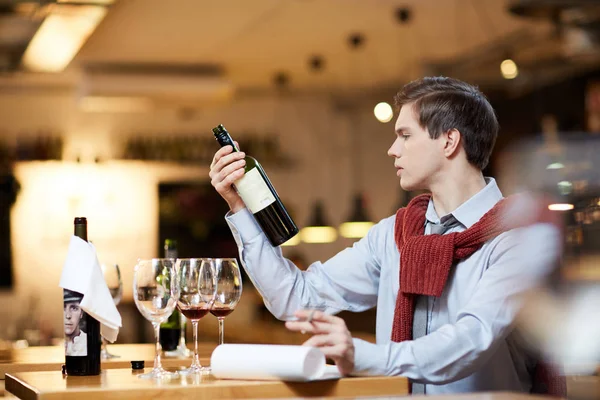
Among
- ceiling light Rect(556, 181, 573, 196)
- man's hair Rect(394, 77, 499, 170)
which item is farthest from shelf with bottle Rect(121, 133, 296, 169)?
man's hair Rect(394, 77, 499, 170)

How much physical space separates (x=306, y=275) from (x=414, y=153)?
413 mm

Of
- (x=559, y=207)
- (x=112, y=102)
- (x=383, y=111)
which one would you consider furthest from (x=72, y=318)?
(x=112, y=102)

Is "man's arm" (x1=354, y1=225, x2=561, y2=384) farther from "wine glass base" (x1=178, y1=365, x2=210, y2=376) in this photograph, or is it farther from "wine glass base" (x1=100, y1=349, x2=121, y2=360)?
"wine glass base" (x1=100, y1=349, x2=121, y2=360)

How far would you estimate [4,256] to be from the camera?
8.76m

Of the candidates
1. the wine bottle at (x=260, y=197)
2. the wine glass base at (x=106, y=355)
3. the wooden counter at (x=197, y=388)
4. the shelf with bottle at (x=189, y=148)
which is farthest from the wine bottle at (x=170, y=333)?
the shelf with bottle at (x=189, y=148)

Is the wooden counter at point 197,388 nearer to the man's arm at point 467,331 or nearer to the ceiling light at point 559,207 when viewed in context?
the man's arm at point 467,331

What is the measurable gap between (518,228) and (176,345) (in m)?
1.03

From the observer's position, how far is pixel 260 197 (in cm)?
214

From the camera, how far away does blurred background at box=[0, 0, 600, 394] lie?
6.21 metres

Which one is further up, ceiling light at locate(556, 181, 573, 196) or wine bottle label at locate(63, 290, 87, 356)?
ceiling light at locate(556, 181, 573, 196)

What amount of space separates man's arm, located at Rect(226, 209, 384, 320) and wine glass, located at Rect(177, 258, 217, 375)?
347 mm

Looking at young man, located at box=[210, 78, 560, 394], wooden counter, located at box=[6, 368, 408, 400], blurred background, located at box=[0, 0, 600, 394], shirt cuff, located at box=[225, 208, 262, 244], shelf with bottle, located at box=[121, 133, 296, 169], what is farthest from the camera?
shelf with bottle, located at box=[121, 133, 296, 169]

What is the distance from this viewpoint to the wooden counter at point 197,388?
1607 millimetres

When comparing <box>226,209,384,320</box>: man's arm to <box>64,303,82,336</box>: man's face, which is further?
<box>226,209,384,320</box>: man's arm
